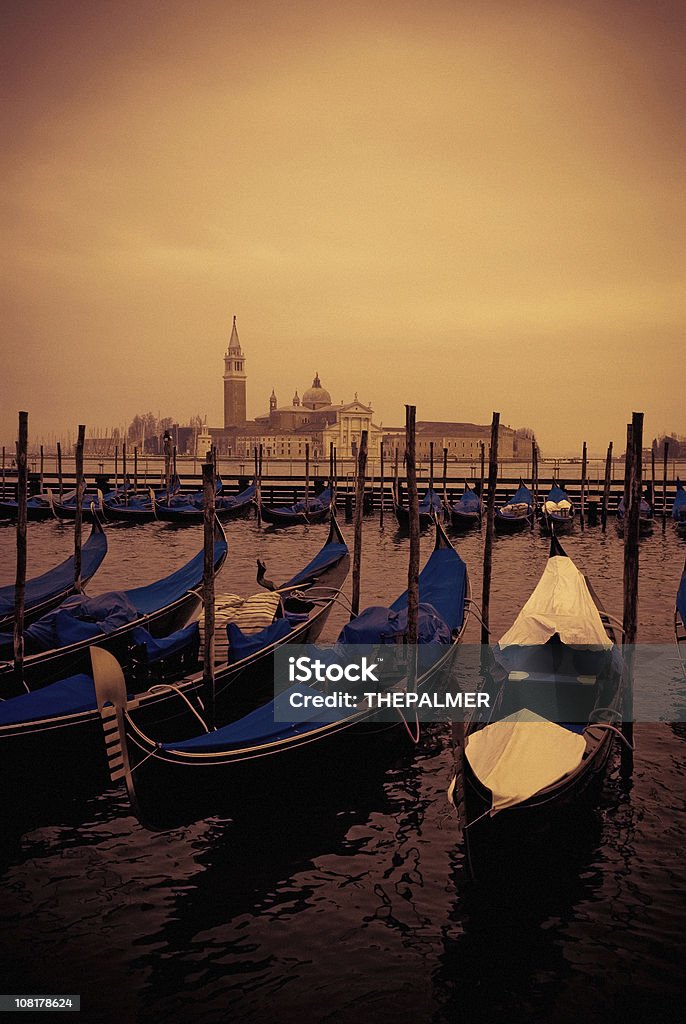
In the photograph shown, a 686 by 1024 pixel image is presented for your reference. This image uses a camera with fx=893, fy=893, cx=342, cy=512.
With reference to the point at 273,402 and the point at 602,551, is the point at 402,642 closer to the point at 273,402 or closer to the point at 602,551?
the point at 602,551

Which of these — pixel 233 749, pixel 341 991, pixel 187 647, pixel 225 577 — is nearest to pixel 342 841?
pixel 233 749

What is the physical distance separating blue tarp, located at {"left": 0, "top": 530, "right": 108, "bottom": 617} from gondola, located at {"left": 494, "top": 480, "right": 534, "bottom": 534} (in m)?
13.8

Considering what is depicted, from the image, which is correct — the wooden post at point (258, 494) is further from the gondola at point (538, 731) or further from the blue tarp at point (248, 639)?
the gondola at point (538, 731)

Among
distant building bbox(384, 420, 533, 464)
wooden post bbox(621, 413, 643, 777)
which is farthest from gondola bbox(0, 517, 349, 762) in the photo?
distant building bbox(384, 420, 533, 464)

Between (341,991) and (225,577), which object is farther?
(225,577)

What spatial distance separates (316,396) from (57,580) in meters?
111

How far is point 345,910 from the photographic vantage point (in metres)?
4.67

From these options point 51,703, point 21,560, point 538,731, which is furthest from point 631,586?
point 21,560

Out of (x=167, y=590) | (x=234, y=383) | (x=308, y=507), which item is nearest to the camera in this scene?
(x=167, y=590)

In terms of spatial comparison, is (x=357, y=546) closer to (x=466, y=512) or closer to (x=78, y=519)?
(x=78, y=519)

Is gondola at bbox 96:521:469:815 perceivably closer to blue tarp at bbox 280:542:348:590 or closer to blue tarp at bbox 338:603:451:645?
blue tarp at bbox 338:603:451:645

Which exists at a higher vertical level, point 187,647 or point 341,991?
point 187,647

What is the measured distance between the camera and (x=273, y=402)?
429ft

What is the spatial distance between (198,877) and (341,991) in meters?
1.23
